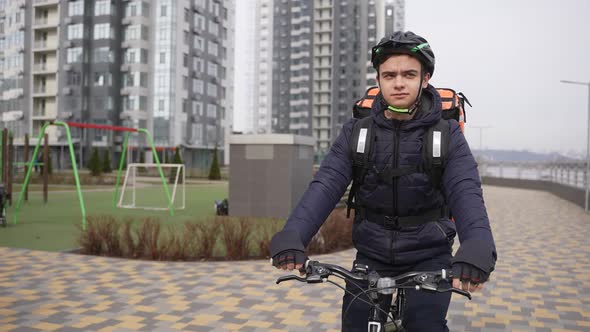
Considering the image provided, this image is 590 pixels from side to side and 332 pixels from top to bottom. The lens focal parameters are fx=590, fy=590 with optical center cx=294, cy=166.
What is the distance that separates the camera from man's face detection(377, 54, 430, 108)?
242 cm

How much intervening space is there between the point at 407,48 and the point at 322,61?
98.3 m

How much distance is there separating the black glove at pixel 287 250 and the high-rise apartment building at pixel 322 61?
88577 mm

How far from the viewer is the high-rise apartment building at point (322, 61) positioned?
3777 inches

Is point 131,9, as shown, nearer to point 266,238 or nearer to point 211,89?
point 211,89

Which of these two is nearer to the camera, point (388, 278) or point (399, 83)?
point (388, 278)

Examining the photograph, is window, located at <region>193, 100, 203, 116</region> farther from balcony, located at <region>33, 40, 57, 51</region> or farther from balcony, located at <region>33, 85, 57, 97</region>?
balcony, located at <region>33, 40, 57, 51</region>

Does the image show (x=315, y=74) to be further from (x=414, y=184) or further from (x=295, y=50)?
(x=414, y=184)

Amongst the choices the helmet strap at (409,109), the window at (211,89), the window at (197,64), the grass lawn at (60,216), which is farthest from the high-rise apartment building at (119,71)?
the helmet strap at (409,109)

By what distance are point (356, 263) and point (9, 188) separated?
53.1ft

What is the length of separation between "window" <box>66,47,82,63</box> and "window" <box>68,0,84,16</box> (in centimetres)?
379

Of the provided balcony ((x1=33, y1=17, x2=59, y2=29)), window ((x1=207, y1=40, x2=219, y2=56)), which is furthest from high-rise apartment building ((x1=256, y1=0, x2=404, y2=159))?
balcony ((x1=33, y1=17, x2=59, y2=29))

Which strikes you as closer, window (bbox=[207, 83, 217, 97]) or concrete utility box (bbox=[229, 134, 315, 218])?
concrete utility box (bbox=[229, 134, 315, 218])

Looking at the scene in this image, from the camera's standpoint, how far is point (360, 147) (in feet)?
8.17

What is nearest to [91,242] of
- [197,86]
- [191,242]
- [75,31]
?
[191,242]
